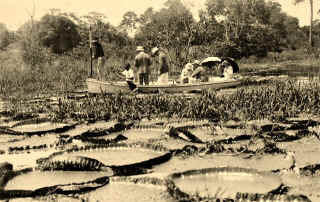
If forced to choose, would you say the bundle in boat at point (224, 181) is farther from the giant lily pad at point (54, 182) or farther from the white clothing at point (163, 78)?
the white clothing at point (163, 78)

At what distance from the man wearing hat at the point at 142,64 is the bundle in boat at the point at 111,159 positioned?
7.22 meters

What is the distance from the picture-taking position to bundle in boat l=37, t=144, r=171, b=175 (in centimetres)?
412

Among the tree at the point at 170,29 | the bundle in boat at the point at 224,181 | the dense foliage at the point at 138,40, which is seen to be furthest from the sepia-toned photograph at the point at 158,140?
the tree at the point at 170,29

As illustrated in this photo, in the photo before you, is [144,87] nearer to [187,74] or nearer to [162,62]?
[162,62]

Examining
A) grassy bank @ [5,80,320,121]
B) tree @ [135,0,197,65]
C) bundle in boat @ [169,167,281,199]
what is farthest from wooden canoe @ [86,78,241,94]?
bundle in boat @ [169,167,281,199]

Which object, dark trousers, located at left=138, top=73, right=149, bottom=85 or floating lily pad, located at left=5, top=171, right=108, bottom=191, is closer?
floating lily pad, located at left=5, top=171, right=108, bottom=191

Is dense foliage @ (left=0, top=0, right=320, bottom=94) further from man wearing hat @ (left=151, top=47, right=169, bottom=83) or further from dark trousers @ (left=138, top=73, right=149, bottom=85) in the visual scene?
man wearing hat @ (left=151, top=47, right=169, bottom=83)

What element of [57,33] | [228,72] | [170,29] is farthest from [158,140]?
[57,33]

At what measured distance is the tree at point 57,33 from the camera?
77.6 feet

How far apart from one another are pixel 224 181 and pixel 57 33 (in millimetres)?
21989

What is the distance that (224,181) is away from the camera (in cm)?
366

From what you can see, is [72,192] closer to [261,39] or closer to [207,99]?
Result: [207,99]

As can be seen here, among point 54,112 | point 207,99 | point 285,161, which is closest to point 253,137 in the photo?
point 285,161

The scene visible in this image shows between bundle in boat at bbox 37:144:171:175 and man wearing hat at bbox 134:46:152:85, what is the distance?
23.7 feet
